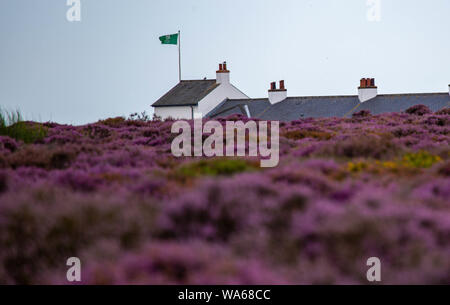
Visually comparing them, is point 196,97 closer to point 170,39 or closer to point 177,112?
point 177,112

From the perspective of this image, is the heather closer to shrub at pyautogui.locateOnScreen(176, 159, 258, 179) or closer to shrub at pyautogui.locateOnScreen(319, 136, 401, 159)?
shrub at pyautogui.locateOnScreen(176, 159, 258, 179)

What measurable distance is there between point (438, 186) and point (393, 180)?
0.76 metres

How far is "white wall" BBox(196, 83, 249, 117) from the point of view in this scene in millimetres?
46625

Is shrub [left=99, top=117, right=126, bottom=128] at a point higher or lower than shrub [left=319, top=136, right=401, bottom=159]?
higher

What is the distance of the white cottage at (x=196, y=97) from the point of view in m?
46.5

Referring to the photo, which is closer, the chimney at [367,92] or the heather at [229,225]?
the heather at [229,225]

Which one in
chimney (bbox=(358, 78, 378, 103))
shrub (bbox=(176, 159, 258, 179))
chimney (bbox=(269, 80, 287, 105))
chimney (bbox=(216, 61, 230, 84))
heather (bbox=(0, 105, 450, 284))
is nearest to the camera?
heather (bbox=(0, 105, 450, 284))

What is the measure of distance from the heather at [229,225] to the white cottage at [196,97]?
3856 cm

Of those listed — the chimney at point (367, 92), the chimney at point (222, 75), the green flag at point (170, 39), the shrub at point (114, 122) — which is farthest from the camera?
the green flag at point (170, 39)

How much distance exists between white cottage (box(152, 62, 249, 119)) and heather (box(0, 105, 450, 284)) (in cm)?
3856

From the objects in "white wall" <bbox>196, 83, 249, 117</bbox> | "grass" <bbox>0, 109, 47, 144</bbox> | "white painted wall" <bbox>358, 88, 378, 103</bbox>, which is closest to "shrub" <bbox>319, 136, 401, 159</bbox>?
"grass" <bbox>0, 109, 47, 144</bbox>

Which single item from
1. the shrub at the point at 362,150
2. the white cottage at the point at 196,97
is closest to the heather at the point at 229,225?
the shrub at the point at 362,150

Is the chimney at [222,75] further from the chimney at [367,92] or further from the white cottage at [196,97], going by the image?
the chimney at [367,92]

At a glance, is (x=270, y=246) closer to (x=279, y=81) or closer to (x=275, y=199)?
(x=275, y=199)
